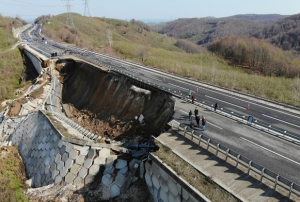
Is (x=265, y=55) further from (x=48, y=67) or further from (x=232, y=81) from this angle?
(x=48, y=67)

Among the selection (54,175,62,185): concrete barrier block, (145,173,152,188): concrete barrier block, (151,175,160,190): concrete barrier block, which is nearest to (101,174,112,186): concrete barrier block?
(145,173,152,188): concrete barrier block

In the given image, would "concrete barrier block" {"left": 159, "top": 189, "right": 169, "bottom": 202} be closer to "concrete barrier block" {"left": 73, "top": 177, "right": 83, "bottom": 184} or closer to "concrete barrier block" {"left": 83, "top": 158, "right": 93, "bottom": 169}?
"concrete barrier block" {"left": 83, "top": 158, "right": 93, "bottom": 169}

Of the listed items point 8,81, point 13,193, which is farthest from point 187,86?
point 8,81

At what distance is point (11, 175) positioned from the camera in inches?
840

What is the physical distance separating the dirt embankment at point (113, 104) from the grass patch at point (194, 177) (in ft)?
23.0

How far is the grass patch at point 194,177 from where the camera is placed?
12.1 m

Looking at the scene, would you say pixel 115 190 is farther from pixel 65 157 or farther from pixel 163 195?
pixel 65 157

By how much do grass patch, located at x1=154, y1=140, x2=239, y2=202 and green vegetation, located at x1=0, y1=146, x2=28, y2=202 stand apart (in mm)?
11876

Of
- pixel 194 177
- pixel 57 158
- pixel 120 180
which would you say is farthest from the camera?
pixel 57 158

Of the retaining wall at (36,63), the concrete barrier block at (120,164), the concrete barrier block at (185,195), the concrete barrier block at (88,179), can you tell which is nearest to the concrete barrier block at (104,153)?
the concrete barrier block at (120,164)

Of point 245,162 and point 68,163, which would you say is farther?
point 68,163

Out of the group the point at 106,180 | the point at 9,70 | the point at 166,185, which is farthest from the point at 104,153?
the point at 9,70

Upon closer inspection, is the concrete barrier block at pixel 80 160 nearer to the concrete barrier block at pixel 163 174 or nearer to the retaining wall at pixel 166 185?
the retaining wall at pixel 166 185

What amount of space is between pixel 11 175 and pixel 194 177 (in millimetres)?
17505
